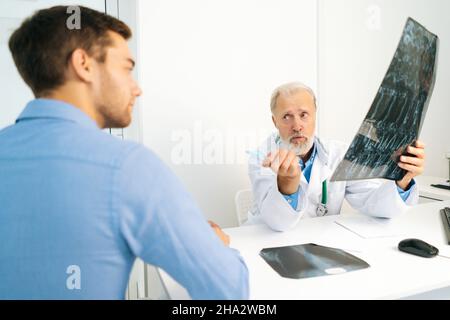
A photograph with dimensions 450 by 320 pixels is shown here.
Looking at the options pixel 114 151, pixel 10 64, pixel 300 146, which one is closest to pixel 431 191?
pixel 300 146

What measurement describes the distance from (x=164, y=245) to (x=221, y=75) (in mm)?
1464

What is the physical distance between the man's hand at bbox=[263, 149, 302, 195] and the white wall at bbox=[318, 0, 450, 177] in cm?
117

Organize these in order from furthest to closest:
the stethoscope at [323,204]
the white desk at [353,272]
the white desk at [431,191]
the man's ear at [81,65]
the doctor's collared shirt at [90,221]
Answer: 1. the white desk at [431,191]
2. the stethoscope at [323,204]
3. the white desk at [353,272]
4. the man's ear at [81,65]
5. the doctor's collared shirt at [90,221]

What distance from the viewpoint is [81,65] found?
0.60m

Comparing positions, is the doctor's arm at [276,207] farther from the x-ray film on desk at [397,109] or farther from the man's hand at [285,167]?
→ the x-ray film on desk at [397,109]

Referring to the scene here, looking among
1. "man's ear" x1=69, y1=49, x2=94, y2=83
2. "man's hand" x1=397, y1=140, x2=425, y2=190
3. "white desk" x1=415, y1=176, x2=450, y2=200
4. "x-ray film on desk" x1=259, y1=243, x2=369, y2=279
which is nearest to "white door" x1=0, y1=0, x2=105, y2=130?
"man's ear" x1=69, y1=49, x2=94, y2=83

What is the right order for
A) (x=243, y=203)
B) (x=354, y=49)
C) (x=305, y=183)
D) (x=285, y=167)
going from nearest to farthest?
(x=285, y=167)
(x=305, y=183)
(x=243, y=203)
(x=354, y=49)

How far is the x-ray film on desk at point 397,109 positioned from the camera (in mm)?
837

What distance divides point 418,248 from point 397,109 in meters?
0.41

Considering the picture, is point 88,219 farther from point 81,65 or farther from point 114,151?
point 81,65

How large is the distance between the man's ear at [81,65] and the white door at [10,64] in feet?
3.67

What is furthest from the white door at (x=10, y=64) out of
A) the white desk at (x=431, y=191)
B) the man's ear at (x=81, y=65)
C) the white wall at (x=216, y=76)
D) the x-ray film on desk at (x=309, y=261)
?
the white desk at (x=431, y=191)

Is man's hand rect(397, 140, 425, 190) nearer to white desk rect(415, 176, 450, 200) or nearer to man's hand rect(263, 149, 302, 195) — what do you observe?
man's hand rect(263, 149, 302, 195)
